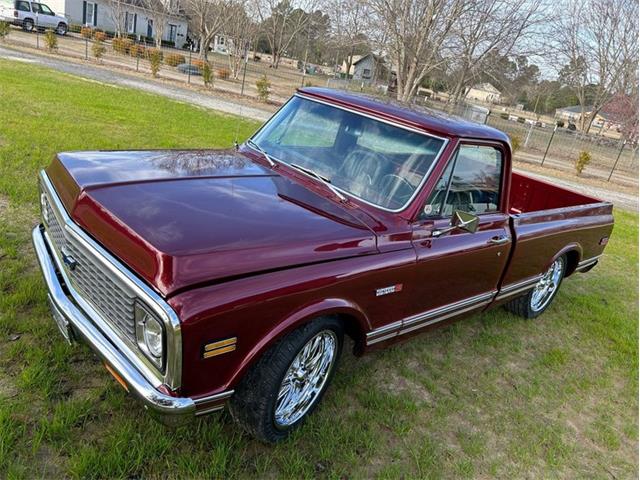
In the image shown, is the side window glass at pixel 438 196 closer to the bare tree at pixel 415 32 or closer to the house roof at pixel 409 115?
the house roof at pixel 409 115

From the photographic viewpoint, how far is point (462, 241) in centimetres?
347

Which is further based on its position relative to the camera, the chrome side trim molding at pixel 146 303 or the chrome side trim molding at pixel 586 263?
the chrome side trim molding at pixel 586 263

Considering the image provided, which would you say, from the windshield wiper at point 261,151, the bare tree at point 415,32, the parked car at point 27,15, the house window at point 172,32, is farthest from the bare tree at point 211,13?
the windshield wiper at point 261,151

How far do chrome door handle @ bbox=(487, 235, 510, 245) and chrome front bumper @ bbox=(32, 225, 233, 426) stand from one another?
7.80 feet

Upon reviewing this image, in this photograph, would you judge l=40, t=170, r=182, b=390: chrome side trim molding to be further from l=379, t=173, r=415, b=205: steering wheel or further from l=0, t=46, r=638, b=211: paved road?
l=0, t=46, r=638, b=211: paved road

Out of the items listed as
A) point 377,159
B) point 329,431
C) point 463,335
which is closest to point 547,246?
point 463,335

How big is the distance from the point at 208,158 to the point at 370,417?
220cm

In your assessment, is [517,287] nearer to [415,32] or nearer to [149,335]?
[149,335]

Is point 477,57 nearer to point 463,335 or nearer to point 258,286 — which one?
point 463,335

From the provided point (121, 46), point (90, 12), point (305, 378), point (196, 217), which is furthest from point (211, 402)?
point (90, 12)

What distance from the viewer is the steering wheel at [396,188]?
3.19 m

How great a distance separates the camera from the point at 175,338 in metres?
2.00

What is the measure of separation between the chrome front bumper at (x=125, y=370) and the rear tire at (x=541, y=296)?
370 cm

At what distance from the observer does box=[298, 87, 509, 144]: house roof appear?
3.34 meters
